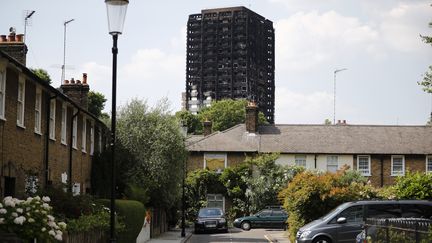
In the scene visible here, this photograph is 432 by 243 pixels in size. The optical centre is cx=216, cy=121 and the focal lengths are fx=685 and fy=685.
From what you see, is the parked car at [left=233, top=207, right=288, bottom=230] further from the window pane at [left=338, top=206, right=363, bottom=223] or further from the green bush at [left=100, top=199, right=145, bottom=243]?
the window pane at [left=338, top=206, right=363, bottom=223]

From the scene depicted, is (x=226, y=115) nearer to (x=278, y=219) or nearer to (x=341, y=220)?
(x=278, y=219)

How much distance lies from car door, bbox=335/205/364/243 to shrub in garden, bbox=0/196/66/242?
38.2 feet

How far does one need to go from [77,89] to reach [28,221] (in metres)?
22.4

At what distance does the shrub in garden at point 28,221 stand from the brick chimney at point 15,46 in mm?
12820

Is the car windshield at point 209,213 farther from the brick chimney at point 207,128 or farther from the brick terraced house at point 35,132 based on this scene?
the brick chimney at point 207,128

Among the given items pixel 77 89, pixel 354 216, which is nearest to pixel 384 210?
pixel 354 216

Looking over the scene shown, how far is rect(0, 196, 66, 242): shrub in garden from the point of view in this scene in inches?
504

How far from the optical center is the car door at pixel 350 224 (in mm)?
22422

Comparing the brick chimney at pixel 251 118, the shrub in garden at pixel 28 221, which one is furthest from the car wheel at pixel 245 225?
the shrub in garden at pixel 28 221

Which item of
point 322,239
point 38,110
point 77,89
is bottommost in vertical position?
point 322,239

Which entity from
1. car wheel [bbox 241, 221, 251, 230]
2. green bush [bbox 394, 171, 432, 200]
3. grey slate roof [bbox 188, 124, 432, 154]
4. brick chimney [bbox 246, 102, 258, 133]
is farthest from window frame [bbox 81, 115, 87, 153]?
brick chimney [bbox 246, 102, 258, 133]

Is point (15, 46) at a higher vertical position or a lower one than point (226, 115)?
lower

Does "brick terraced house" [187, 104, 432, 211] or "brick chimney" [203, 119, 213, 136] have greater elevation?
"brick chimney" [203, 119, 213, 136]

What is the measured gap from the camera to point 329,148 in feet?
182
